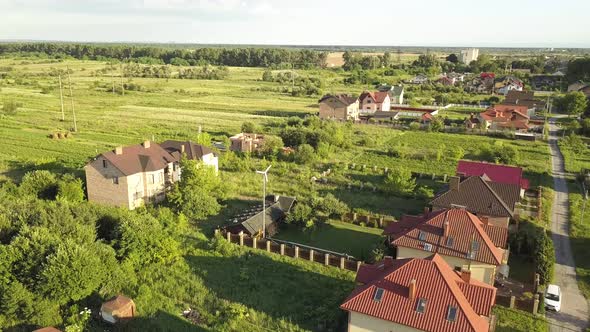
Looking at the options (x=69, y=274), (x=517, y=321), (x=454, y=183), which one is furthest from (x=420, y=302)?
(x=69, y=274)

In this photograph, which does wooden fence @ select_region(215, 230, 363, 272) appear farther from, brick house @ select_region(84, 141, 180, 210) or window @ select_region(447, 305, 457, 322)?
brick house @ select_region(84, 141, 180, 210)

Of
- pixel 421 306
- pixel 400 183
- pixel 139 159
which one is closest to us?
pixel 421 306

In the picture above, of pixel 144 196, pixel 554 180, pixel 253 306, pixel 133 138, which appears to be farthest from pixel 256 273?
pixel 133 138

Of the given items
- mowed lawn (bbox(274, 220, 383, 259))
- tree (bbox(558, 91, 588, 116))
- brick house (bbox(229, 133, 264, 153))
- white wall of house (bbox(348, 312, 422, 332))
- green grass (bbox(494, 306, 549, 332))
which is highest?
tree (bbox(558, 91, 588, 116))

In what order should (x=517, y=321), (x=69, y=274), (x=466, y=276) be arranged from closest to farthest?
(x=466, y=276)
(x=69, y=274)
(x=517, y=321)

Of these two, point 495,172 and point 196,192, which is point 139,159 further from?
point 495,172

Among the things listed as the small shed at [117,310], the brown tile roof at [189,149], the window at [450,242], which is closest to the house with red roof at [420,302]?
the window at [450,242]

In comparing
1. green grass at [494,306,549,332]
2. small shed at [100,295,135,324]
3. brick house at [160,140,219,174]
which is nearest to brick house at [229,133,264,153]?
brick house at [160,140,219,174]
